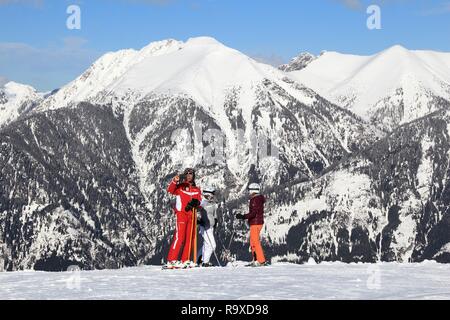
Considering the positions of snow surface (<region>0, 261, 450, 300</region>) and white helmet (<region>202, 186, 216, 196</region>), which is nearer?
snow surface (<region>0, 261, 450, 300</region>)

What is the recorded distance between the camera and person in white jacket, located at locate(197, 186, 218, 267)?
1185 inches

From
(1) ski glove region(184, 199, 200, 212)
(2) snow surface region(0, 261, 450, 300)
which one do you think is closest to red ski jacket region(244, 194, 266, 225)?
(2) snow surface region(0, 261, 450, 300)

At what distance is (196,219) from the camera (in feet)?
96.3

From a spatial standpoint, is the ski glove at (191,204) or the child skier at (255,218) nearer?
the ski glove at (191,204)

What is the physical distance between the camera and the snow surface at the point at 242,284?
19.1 meters

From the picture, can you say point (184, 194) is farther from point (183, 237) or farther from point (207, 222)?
point (207, 222)

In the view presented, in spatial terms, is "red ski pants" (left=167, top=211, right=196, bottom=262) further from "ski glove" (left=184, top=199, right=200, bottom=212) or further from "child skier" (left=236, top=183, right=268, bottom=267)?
"child skier" (left=236, top=183, right=268, bottom=267)

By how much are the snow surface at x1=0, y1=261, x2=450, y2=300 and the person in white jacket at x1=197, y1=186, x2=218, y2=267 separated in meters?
2.36

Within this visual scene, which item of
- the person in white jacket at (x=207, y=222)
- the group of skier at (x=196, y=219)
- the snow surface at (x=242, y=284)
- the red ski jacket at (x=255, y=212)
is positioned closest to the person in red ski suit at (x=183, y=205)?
the group of skier at (x=196, y=219)

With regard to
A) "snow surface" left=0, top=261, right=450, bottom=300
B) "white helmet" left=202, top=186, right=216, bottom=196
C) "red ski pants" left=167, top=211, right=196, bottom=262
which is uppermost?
"white helmet" left=202, top=186, right=216, bottom=196

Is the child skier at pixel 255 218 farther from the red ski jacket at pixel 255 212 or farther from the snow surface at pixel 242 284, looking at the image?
the snow surface at pixel 242 284
